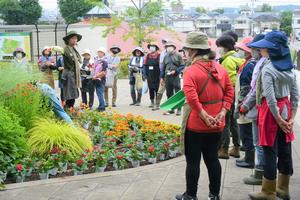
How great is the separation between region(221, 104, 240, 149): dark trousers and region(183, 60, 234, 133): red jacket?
86.5 inches

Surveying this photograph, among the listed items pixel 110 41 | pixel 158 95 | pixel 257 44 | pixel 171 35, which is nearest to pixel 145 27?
pixel 171 35

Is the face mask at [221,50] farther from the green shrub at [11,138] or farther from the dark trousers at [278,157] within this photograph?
the green shrub at [11,138]

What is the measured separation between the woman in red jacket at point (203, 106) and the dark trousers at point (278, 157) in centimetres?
52

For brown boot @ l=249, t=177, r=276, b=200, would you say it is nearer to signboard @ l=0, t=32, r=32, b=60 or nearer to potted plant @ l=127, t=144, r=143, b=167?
potted plant @ l=127, t=144, r=143, b=167

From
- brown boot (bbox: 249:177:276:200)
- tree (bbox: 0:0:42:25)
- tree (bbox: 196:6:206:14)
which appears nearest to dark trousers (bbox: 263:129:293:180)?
A: brown boot (bbox: 249:177:276:200)

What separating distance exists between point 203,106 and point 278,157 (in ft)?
3.80

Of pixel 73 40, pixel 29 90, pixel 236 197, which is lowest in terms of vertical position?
pixel 236 197

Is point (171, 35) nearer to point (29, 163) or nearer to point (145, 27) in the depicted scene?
point (145, 27)

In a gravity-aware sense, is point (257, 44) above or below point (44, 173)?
above

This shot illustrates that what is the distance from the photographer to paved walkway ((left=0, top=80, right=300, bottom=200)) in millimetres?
5434

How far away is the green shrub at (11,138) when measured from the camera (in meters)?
6.29

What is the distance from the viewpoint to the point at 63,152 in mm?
6449

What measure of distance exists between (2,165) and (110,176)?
1337 mm

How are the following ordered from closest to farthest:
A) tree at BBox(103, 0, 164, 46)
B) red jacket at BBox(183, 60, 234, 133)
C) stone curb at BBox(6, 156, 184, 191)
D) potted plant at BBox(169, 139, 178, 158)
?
red jacket at BBox(183, 60, 234, 133)
stone curb at BBox(6, 156, 184, 191)
potted plant at BBox(169, 139, 178, 158)
tree at BBox(103, 0, 164, 46)
